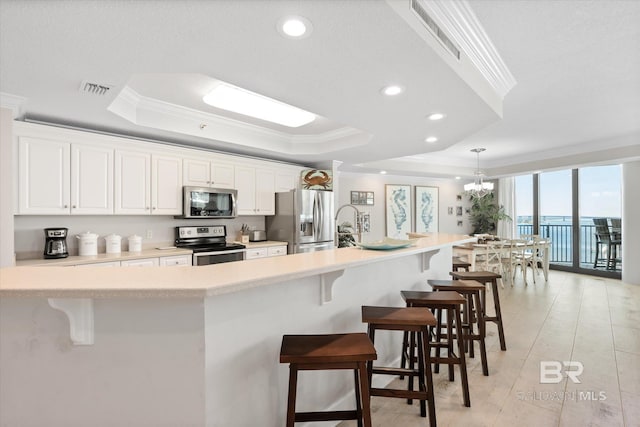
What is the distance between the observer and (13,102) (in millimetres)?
2473

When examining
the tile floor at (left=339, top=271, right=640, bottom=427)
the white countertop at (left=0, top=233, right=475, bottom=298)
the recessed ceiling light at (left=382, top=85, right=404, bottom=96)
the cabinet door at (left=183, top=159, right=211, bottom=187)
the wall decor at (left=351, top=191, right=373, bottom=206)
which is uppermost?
the recessed ceiling light at (left=382, top=85, right=404, bottom=96)

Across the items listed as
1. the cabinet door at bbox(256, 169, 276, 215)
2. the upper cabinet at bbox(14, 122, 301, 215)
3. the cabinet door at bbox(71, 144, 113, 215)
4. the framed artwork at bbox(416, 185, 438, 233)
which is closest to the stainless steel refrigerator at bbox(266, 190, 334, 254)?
the cabinet door at bbox(256, 169, 276, 215)

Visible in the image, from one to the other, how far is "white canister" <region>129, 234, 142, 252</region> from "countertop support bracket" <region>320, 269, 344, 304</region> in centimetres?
269

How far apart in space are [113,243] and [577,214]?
849cm

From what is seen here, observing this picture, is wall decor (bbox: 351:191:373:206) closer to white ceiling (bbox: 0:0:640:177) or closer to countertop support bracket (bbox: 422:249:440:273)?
white ceiling (bbox: 0:0:640:177)

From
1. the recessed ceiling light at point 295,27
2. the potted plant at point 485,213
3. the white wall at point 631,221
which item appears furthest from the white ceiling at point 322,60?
the potted plant at point 485,213

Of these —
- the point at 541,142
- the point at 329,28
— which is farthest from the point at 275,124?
the point at 541,142

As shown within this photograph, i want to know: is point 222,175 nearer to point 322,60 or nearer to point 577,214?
point 322,60

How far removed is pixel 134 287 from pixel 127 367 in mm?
421

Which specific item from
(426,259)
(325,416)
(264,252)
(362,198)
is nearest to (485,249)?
(362,198)

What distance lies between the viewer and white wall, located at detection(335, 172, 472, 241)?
6652 mm

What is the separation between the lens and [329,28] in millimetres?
1563

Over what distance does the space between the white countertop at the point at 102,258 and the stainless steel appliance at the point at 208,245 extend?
17cm

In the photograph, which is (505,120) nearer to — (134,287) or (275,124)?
(275,124)
